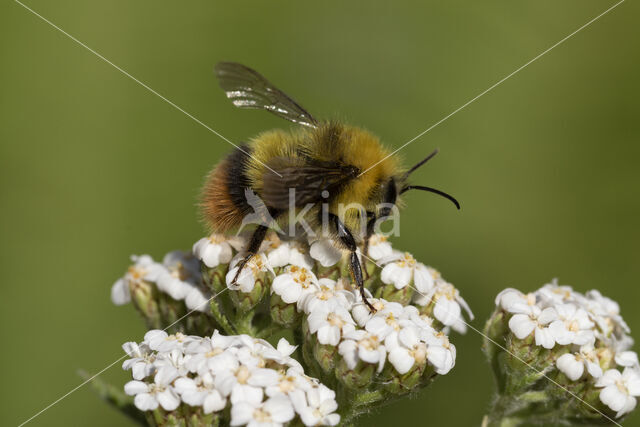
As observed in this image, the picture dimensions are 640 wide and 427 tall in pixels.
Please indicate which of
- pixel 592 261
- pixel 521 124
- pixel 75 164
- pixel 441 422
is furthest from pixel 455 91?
pixel 75 164

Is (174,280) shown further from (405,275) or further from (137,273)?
(405,275)

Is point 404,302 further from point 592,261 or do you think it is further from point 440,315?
point 592,261

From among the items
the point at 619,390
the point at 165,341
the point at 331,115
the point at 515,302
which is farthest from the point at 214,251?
the point at 331,115

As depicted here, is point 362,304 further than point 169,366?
Yes

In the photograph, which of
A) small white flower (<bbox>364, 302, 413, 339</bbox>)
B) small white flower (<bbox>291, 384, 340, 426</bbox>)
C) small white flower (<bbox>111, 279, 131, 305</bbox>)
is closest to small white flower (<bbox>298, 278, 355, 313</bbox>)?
small white flower (<bbox>364, 302, 413, 339</bbox>)

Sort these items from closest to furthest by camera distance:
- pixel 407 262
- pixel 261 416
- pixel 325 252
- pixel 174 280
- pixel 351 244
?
pixel 261 416, pixel 351 244, pixel 325 252, pixel 407 262, pixel 174 280

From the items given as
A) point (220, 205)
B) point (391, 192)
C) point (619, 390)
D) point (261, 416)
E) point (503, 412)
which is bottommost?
point (503, 412)

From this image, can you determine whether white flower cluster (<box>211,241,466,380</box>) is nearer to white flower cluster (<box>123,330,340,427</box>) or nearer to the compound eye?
white flower cluster (<box>123,330,340,427</box>)
